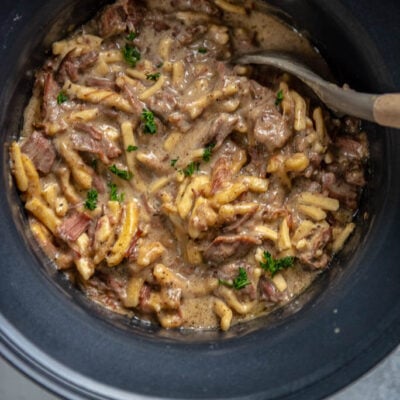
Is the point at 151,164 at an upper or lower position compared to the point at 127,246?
upper

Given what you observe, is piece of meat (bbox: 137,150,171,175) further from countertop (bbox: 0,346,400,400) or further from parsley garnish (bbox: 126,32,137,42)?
countertop (bbox: 0,346,400,400)

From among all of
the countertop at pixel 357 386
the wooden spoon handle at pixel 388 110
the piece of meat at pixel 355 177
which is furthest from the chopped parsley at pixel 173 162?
the countertop at pixel 357 386

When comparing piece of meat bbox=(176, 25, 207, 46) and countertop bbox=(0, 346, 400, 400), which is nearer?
piece of meat bbox=(176, 25, 207, 46)

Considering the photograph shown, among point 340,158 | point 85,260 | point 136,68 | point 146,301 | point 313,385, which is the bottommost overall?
point 313,385

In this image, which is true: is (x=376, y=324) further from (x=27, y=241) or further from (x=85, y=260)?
(x=27, y=241)

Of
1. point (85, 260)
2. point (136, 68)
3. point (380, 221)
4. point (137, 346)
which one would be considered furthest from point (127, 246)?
point (380, 221)

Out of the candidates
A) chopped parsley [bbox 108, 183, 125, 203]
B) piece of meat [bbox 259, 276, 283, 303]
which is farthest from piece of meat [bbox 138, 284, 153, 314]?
piece of meat [bbox 259, 276, 283, 303]

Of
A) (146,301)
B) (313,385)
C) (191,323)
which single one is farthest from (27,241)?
(313,385)

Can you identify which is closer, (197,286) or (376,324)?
(376,324)

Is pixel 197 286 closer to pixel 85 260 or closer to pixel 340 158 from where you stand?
pixel 85 260
